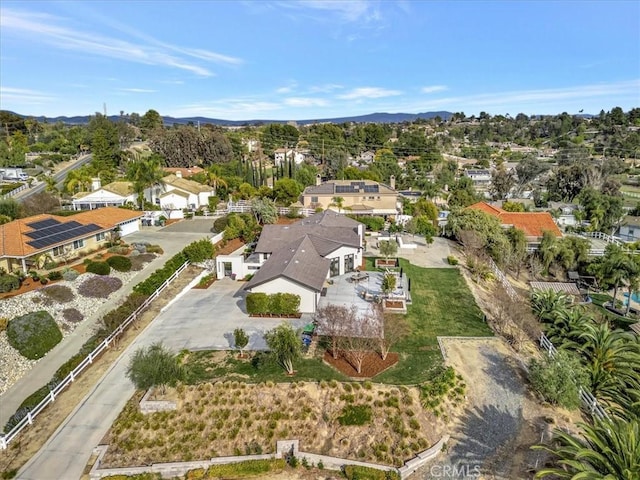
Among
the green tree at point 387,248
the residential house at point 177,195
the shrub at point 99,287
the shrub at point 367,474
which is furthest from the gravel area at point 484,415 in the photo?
the residential house at point 177,195

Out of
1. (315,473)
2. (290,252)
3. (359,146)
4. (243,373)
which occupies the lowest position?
(315,473)

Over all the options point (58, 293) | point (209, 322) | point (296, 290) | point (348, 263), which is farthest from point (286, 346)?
point (58, 293)

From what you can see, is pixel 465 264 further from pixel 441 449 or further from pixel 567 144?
pixel 567 144

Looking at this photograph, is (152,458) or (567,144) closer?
(152,458)

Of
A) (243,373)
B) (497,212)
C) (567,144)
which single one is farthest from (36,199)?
(567,144)

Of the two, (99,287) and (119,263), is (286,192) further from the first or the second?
(99,287)
